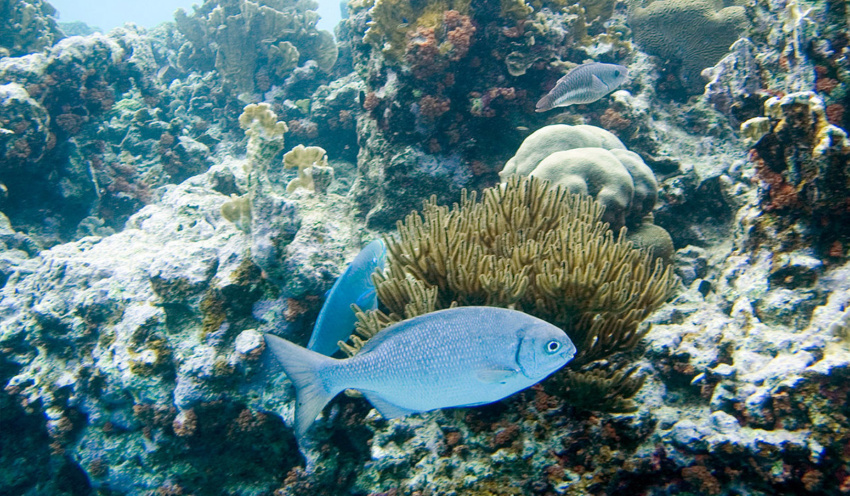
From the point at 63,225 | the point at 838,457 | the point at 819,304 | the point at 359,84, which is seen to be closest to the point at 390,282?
the point at 838,457

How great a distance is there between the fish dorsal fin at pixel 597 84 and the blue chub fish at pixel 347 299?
10.1 ft

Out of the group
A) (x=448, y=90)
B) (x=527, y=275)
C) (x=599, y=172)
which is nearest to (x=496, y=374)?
(x=527, y=275)

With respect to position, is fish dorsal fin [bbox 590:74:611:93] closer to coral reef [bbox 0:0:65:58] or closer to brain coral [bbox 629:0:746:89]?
brain coral [bbox 629:0:746:89]

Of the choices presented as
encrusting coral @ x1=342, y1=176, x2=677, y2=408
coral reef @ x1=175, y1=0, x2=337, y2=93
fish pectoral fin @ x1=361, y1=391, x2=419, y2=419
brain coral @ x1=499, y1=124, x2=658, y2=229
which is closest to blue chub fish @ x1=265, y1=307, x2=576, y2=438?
fish pectoral fin @ x1=361, y1=391, x2=419, y2=419

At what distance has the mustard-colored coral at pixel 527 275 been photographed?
248 cm

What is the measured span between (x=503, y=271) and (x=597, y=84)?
2978 mm

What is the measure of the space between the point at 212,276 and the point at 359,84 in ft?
18.0

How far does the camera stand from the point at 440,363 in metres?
1.87

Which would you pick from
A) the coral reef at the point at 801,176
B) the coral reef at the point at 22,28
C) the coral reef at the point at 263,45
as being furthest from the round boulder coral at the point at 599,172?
the coral reef at the point at 22,28

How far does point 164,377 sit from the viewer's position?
151 inches

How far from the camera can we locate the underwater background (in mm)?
2244

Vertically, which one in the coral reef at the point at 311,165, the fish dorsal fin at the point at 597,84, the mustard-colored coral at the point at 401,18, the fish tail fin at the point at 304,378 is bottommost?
the fish tail fin at the point at 304,378

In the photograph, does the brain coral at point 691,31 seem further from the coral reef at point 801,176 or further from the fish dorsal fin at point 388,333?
the fish dorsal fin at point 388,333

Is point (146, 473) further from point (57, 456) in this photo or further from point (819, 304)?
point (819, 304)
